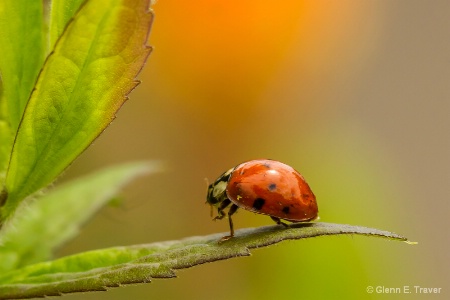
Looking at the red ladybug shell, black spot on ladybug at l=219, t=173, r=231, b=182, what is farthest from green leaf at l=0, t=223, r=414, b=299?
black spot on ladybug at l=219, t=173, r=231, b=182

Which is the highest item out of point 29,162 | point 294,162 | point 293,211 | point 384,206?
point 29,162

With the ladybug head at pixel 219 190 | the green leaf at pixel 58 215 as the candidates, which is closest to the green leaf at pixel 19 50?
the green leaf at pixel 58 215

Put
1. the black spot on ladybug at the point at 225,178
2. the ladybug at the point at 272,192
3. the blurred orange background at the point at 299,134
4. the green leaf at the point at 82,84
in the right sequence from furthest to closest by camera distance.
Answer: the blurred orange background at the point at 299,134, the black spot on ladybug at the point at 225,178, the ladybug at the point at 272,192, the green leaf at the point at 82,84

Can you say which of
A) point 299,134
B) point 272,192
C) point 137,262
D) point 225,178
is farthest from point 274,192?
point 299,134

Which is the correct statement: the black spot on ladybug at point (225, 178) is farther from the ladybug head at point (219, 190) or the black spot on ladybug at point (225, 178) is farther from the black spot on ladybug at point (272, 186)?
the black spot on ladybug at point (272, 186)

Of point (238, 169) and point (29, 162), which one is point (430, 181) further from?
point (29, 162)

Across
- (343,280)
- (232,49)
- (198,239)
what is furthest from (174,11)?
(198,239)

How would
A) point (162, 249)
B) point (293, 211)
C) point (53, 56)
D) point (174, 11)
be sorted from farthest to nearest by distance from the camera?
point (174, 11) < point (293, 211) < point (162, 249) < point (53, 56)

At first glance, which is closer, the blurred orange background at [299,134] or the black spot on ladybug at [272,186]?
the black spot on ladybug at [272,186]
